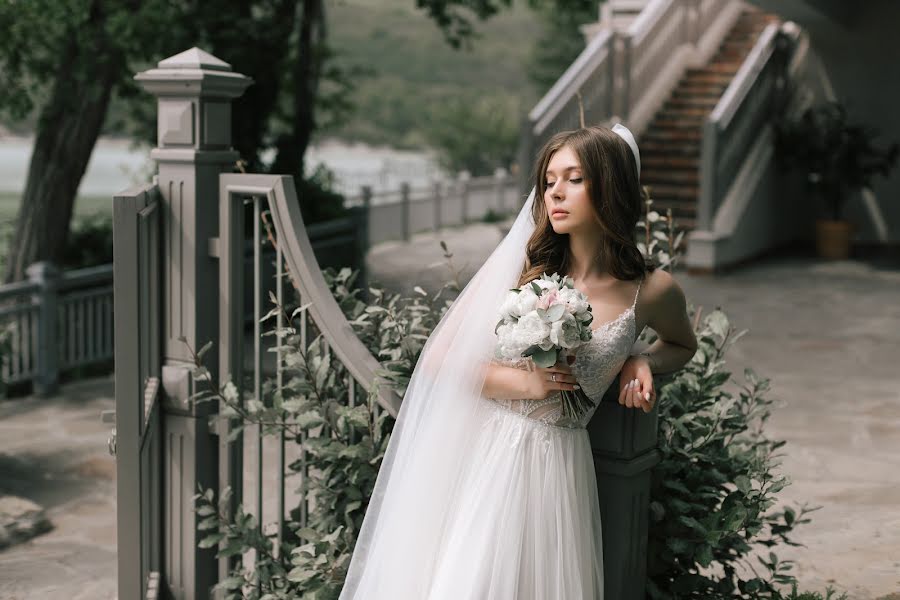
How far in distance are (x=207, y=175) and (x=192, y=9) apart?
23.5ft

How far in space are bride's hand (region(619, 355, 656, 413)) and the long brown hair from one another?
0.70 ft

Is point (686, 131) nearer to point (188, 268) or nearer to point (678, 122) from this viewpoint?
point (678, 122)

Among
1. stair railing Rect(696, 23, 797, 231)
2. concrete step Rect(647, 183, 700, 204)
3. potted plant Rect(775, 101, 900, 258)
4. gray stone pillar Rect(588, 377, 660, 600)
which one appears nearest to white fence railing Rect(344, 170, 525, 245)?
concrete step Rect(647, 183, 700, 204)

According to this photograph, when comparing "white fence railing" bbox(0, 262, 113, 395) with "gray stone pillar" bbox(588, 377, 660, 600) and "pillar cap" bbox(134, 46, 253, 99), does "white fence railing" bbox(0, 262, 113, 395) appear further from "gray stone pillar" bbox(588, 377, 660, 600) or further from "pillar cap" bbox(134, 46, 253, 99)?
"gray stone pillar" bbox(588, 377, 660, 600)

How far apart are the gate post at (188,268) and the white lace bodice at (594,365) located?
3.64 feet

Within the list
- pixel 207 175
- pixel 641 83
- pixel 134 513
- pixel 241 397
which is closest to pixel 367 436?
pixel 241 397

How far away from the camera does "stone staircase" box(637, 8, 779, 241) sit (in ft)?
43.5

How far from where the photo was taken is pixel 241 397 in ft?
11.2

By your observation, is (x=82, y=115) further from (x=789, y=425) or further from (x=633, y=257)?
(x=633, y=257)

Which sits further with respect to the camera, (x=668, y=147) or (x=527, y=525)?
(x=668, y=147)

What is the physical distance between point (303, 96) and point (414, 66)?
131ft

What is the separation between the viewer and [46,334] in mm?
7852

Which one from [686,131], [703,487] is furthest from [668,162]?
[703,487]

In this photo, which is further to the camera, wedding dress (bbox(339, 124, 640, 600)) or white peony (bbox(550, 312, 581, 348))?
wedding dress (bbox(339, 124, 640, 600))
